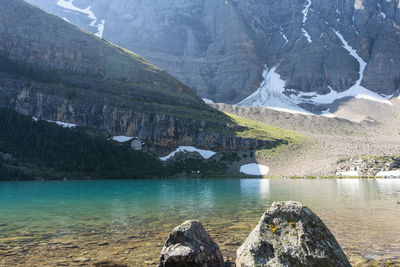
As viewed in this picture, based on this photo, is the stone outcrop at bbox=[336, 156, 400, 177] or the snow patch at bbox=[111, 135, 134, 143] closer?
the stone outcrop at bbox=[336, 156, 400, 177]

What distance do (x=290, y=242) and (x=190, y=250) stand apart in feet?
9.84

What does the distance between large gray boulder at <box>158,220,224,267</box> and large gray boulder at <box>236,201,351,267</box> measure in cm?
164

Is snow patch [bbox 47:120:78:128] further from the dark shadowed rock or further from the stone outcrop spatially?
the dark shadowed rock

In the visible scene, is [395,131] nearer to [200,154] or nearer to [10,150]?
[200,154]

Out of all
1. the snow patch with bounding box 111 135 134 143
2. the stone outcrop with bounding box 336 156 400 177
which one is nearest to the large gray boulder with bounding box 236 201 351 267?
the stone outcrop with bounding box 336 156 400 177

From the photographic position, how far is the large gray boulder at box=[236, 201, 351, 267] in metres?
6.62

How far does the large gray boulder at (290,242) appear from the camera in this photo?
6.62m

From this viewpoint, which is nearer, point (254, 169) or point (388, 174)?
point (388, 174)

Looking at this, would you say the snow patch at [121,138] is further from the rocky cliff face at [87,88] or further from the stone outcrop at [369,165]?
the stone outcrop at [369,165]

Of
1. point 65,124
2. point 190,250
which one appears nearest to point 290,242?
point 190,250

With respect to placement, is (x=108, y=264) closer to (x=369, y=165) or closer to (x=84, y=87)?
(x=369, y=165)

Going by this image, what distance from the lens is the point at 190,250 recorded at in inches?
336

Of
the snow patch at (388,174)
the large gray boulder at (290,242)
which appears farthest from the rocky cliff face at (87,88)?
the large gray boulder at (290,242)

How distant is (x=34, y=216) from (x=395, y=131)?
210 m
